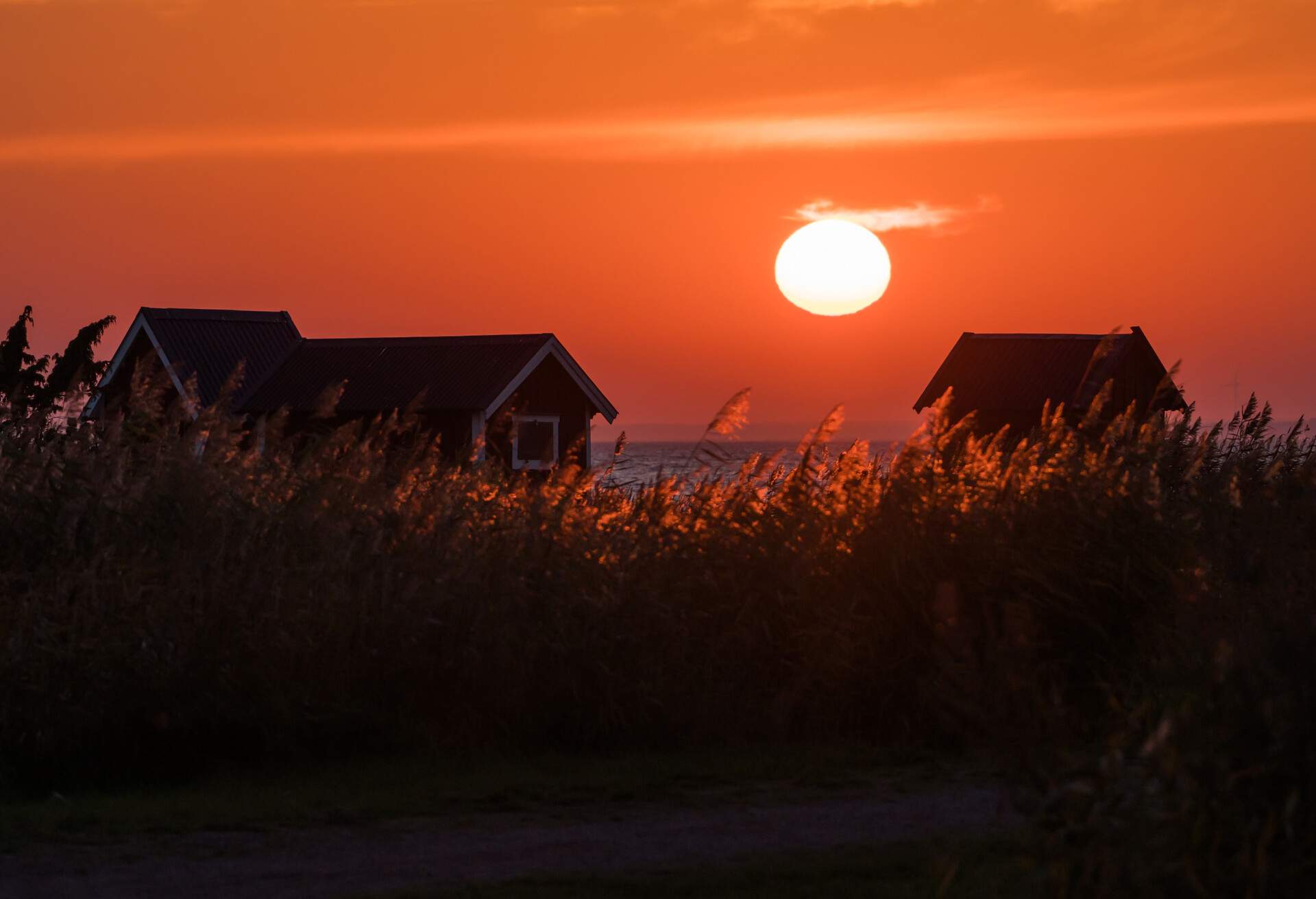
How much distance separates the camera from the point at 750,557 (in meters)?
10.5

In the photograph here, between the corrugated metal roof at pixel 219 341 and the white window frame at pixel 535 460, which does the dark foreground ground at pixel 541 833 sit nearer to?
the white window frame at pixel 535 460

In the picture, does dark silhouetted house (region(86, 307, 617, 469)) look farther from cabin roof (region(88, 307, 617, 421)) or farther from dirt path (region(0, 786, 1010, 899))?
dirt path (region(0, 786, 1010, 899))

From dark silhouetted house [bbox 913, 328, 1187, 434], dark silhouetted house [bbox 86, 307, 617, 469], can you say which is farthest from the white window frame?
dark silhouetted house [bbox 913, 328, 1187, 434]

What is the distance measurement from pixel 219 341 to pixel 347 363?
460 cm

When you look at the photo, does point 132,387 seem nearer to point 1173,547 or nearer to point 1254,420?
point 1173,547

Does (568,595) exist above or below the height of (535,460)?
below

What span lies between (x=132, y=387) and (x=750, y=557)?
5.38m

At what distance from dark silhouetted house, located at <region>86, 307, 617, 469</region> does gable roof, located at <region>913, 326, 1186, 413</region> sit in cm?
1237

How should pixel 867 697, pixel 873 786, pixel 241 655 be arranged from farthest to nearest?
pixel 867 697, pixel 241 655, pixel 873 786

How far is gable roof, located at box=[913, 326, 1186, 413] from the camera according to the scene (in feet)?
148

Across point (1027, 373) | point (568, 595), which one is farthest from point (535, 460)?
point (568, 595)

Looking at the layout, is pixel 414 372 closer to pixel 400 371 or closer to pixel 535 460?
pixel 400 371

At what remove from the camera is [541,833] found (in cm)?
741

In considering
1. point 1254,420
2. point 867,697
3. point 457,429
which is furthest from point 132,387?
point 457,429
